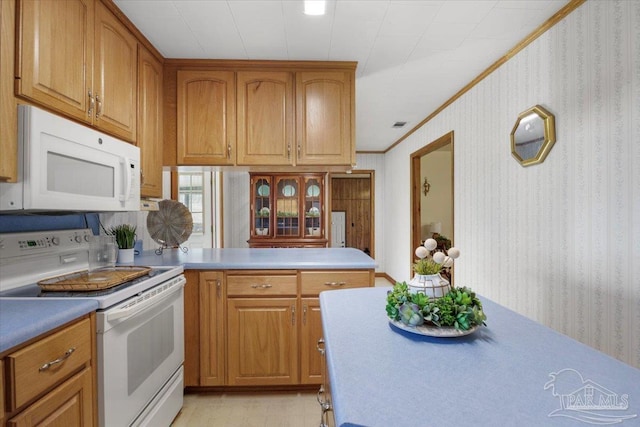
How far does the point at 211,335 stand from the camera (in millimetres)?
2146

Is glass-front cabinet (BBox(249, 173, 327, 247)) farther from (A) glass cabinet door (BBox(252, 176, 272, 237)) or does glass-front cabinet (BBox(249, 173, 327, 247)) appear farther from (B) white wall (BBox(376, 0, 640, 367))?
(B) white wall (BBox(376, 0, 640, 367))

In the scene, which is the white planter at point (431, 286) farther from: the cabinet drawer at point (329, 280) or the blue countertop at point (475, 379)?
the cabinet drawer at point (329, 280)

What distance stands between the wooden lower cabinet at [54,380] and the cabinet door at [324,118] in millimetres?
1734

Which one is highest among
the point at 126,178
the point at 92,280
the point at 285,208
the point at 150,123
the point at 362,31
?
the point at 362,31

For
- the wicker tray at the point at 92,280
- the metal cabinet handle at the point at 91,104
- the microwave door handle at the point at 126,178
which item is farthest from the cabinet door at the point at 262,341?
the metal cabinet handle at the point at 91,104

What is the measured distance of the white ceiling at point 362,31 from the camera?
1.79 metres

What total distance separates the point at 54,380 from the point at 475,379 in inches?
50.4

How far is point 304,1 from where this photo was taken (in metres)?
1.75

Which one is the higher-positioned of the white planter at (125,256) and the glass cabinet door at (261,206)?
the glass cabinet door at (261,206)

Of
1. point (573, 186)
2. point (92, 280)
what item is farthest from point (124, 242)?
Result: point (573, 186)

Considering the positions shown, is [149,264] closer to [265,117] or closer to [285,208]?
[265,117]

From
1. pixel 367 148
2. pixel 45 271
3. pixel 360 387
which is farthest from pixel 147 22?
pixel 367 148

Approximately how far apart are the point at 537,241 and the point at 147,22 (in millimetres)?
2837

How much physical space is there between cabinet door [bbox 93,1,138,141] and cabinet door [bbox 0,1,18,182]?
1.58 ft
